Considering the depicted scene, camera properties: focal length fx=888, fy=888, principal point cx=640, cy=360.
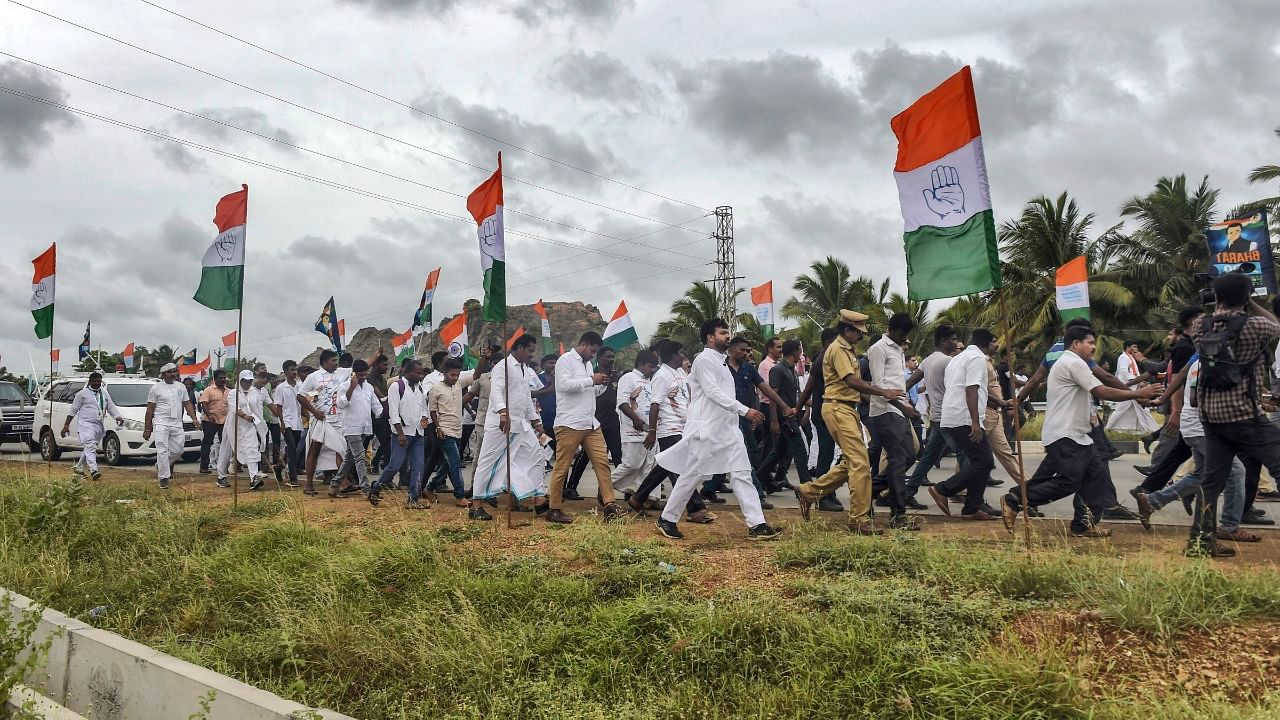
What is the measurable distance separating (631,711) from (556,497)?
4.43 m

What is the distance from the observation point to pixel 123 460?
1748cm

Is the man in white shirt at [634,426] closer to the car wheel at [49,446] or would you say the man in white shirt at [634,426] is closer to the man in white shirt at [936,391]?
the man in white shirt at [936,391]

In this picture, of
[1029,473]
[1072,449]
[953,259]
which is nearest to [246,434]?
[953,259]

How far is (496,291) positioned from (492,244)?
46 centimetres

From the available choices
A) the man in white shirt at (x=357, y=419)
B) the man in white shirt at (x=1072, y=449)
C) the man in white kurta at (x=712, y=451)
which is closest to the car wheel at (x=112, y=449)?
the man in white shirt at (x=357, y=419)

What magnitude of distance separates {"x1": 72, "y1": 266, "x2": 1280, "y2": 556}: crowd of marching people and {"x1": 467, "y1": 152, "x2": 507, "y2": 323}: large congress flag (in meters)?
0.79

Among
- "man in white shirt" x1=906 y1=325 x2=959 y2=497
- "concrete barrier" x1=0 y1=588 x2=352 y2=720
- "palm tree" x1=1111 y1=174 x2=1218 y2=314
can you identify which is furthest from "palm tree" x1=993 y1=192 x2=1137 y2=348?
"concrete barrier" x1=0 y1=588 x2=352 y2=720

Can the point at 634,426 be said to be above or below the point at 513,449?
above

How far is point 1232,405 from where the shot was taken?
5375 mm

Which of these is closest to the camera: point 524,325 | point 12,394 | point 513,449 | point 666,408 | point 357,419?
point 513,449

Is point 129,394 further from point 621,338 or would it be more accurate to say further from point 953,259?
point 953,259

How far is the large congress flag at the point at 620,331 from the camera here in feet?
38.4

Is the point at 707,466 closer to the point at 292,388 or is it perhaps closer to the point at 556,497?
the point at 556,497

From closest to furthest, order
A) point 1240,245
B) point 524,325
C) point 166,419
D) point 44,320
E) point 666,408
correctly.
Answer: point 1240,245, point 666,408, point 166,419, point 44,320, point 524,325
